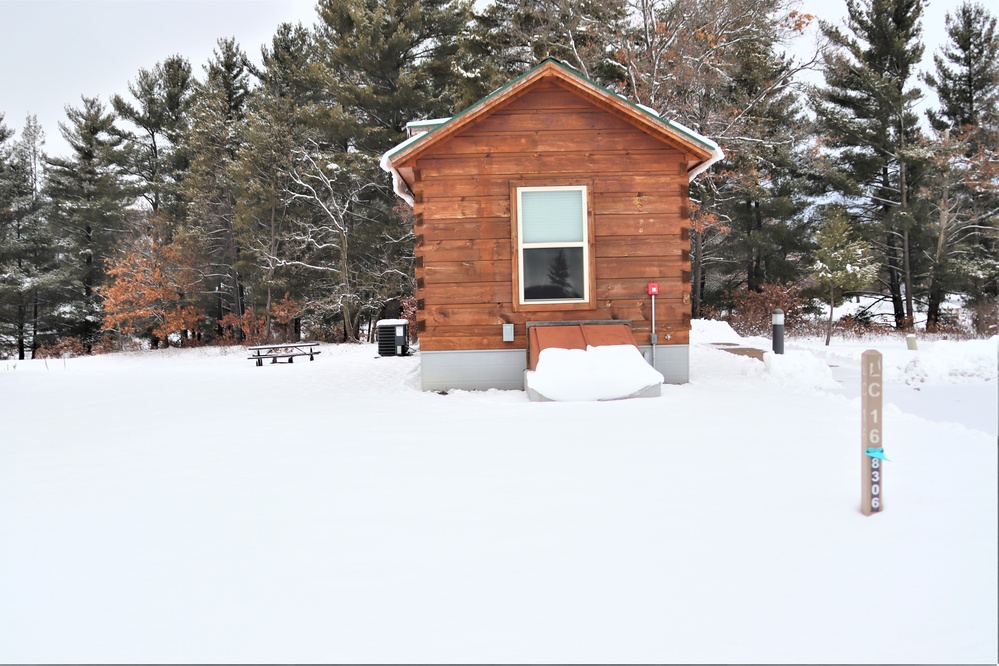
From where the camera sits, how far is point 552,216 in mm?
8859

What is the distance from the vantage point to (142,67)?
1085 inches

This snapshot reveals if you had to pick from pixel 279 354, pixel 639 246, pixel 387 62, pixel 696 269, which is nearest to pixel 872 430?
pixel 639 246

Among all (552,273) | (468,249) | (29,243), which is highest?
(29,243)

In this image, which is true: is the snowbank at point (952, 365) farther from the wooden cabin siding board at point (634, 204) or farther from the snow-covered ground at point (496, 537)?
the wooden cabin siding board at point (634, 204)

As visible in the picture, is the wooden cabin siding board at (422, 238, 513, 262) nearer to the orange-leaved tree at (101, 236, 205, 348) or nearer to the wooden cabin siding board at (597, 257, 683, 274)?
the wooden cabin siding board at (597, 257, 683, 274)

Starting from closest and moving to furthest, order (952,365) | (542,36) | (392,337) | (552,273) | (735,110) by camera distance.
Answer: (952,365) → (552,273) → (392,337) → (735,110) → (542,36)

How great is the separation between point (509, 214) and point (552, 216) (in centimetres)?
61

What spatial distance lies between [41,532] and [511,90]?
718 cm

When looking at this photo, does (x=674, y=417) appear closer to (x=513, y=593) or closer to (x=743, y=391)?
(x=743, y=391)

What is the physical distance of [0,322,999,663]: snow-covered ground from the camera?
8.41 ft

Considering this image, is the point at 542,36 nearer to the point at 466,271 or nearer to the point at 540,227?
the point at 540,227

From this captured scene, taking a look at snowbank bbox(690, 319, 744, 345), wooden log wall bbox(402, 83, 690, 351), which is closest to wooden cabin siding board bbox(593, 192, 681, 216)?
wooden log wall bbox(402, 83, 690, 351)

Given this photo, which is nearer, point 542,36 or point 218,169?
point 542,36

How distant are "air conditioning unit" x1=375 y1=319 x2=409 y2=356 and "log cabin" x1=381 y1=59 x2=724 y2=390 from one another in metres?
6.66
